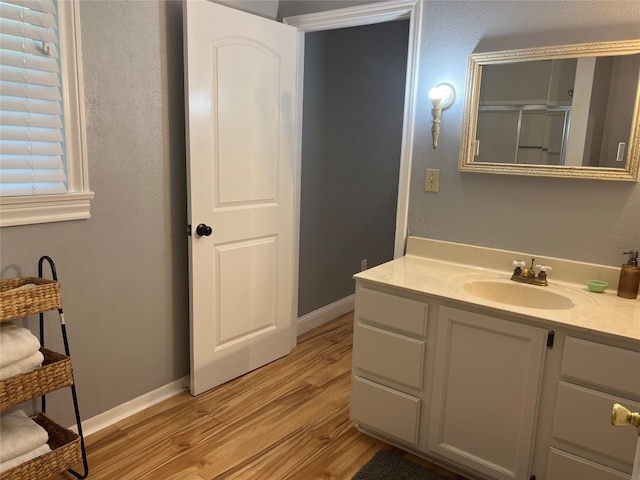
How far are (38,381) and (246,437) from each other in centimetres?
96

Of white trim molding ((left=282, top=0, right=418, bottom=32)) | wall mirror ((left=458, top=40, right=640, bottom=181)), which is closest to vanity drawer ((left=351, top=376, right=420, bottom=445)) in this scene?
wall mirror ((left=458, top=40, right=640, bottom=181))

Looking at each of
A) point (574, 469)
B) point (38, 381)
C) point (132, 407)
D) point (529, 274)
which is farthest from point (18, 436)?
point (529, 274)

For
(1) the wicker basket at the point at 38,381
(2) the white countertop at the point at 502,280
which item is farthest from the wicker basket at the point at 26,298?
(2) the white countertop at the point at 502,280

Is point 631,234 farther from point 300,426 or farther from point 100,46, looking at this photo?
Result: point 100,46

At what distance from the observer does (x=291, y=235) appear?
3.00 meters

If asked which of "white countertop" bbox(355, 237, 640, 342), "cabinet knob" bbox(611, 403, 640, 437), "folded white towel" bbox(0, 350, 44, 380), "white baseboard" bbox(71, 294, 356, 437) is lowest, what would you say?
"white baseboard" bbox(71, 294, 356, 437)

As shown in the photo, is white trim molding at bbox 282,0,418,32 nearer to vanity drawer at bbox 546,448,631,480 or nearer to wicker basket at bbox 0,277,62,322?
wicker basket at bbox 0,277,62,322

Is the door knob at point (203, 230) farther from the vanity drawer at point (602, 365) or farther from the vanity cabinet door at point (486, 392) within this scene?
the vanity drawer at point (602, 365)

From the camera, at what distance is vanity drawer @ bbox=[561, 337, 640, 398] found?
155 cm

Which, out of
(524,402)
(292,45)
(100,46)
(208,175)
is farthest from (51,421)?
(292,45)

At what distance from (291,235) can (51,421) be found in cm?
159

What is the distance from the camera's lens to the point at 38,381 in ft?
5.53

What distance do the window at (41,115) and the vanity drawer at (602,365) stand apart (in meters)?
1.97

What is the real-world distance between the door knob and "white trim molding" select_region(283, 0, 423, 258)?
3.21ft
